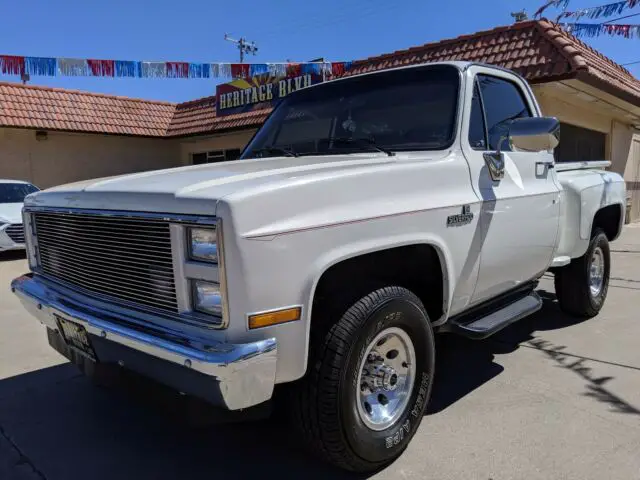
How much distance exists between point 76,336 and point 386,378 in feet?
5.20

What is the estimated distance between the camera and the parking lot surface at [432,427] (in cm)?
265

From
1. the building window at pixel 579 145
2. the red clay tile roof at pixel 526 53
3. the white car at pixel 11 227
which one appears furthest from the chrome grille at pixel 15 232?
the building window at pixel 579 145

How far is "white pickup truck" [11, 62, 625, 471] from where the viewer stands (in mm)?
2076

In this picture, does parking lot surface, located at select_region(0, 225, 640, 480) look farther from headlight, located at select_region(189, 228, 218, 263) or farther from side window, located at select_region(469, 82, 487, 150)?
side window, located at select_region(469, 82, 487, 150)

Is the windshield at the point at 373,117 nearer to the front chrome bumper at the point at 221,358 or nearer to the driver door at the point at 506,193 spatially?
the driver door at the point at 506,193

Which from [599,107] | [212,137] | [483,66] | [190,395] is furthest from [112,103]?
[190,395]

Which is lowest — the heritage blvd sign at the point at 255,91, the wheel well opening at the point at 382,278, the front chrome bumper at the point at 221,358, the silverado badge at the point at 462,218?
the front chrome bumper at the point at 221,358

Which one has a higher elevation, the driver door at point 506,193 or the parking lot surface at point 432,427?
the driver door at point 506,193

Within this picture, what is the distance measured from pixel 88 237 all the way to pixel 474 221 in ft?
6.95

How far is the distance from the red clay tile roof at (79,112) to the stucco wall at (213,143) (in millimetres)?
1080

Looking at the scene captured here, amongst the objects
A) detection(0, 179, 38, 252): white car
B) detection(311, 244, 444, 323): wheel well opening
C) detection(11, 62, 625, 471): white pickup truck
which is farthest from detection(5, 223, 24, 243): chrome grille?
detection(311, 244, 444, 323): wheel well opening

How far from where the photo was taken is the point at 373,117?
3498 mm

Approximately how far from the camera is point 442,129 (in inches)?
126

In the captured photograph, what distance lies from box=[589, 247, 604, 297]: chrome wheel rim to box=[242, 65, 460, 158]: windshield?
113 inches
